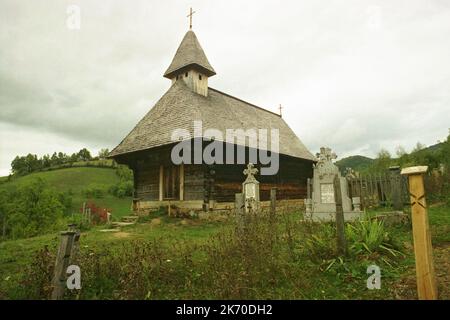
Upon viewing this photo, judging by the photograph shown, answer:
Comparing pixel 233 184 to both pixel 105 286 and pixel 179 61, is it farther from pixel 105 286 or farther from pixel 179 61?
pixel 105 286

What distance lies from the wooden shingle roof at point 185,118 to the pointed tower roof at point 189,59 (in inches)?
39.8

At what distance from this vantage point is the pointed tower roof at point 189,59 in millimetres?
16688

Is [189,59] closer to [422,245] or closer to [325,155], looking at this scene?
[325,155]

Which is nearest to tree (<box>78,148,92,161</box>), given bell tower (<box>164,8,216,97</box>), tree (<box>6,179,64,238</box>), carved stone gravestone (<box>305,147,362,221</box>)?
tree (<box>6,179,64,238</box>)

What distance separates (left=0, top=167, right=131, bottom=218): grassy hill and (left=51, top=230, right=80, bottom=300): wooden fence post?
35.8 metres

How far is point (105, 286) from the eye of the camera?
173 inches

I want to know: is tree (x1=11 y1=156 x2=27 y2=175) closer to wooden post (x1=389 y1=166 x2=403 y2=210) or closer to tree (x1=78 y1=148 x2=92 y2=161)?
tree (x1=78 y1=148 x2=92 y2=161)

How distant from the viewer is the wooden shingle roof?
13773 mm

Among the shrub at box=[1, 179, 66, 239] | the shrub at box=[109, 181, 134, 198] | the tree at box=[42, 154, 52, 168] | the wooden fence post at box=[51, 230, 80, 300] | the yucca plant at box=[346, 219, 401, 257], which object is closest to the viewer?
the wooden fence post at box=[51, 230, 80, 300]

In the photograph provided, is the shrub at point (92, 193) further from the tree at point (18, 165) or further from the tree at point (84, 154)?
the tree at point (84, 154)

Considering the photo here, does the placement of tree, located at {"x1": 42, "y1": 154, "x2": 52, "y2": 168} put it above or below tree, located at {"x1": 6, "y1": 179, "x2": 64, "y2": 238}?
above

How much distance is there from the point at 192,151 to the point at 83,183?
4682cm
